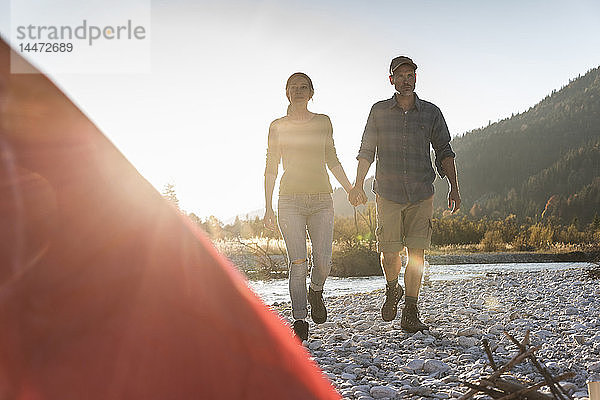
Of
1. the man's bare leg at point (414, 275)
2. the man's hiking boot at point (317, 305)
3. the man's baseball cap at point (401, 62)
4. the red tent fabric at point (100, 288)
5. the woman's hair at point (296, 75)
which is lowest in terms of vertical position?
the man's hiking boot at point (317, 305)

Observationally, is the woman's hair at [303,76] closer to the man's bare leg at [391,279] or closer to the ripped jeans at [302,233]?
the ripped jeans at [302,233]

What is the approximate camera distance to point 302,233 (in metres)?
4.09

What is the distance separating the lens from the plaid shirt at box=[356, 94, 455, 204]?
174 inches

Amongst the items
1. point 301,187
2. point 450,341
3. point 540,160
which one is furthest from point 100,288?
point 540,160

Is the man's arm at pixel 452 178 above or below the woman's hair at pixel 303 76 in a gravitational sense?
below

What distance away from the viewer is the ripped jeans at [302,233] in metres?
4.02

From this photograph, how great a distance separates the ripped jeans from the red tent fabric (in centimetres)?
342

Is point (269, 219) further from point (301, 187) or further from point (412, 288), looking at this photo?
point (412, 288)

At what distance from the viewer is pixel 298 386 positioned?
1.95 feet

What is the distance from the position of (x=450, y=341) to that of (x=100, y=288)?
13.8 ft

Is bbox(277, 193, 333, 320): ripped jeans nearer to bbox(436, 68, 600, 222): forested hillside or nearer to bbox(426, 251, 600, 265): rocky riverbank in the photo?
bbox(426, 251, 600, 265): rocky riverbank

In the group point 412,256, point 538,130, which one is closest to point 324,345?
point 412,256

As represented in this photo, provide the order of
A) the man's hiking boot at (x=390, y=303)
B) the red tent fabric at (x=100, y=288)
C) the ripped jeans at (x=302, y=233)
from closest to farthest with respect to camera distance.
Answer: the red tent fabric at (x=100, y=288), the ripped jeans at (x=302, y=233), the man's hiking boot at (x=390, y=303)

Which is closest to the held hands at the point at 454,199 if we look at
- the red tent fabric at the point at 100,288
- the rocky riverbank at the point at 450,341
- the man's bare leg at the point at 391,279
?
the man's bare leg at the point at 391,279
